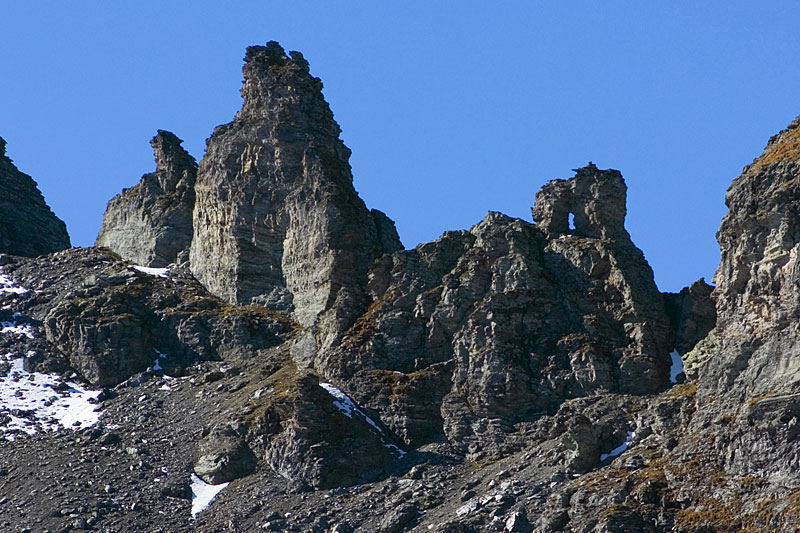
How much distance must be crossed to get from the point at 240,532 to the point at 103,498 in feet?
41.1

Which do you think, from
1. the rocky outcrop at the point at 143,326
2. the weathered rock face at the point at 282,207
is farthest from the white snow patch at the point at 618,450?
the rocky outcrop at the point at 143,326

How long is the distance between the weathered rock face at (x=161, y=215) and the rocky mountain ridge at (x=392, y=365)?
3351 mm

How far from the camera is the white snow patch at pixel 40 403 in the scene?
163 m

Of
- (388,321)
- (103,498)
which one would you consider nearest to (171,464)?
(103,498)

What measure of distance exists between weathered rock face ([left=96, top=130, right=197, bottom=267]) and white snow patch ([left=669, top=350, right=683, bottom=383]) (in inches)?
2155

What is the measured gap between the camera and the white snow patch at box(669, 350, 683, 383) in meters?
146

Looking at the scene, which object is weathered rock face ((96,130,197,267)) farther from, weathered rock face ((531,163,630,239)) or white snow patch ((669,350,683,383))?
white snow patch ((669,350,683,383))

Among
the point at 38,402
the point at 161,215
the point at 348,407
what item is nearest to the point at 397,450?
the point at 348,407

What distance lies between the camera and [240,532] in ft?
462

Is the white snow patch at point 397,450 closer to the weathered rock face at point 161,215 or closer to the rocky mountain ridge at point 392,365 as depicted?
the rocky mountain ridge at point 392,365

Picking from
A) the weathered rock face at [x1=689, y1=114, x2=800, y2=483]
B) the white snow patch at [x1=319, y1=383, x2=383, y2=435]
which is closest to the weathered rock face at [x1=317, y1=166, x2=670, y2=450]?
the white snow patch at [x1=319, y1=383, x2=383, y2=435]

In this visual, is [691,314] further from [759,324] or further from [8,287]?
[8,287]

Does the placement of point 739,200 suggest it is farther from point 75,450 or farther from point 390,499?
point 75,450

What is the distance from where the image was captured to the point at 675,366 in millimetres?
147125
